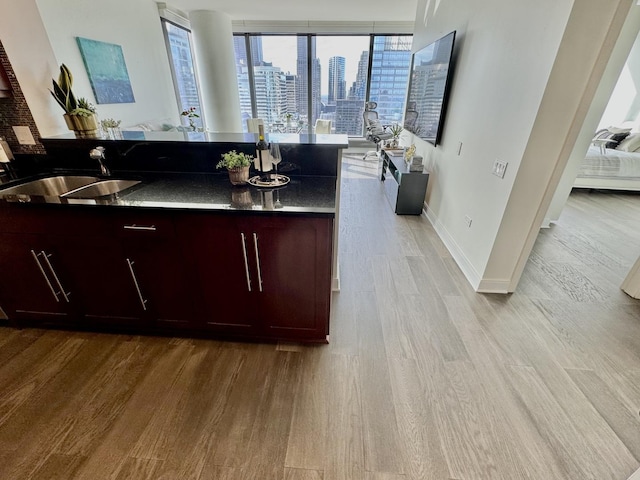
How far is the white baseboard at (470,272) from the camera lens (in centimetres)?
225

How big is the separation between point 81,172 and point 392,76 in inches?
274

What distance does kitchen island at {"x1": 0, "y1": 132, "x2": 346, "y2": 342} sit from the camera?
141 cm

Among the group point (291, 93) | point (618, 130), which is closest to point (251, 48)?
point (291, 93)

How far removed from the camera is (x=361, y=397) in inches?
57.9

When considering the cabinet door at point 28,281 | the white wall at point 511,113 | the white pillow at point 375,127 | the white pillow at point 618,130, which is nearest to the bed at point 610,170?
the white pillow at point 618,130

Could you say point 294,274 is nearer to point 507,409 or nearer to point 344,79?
point 507,409

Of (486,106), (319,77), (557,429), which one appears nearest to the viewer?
(557,429)

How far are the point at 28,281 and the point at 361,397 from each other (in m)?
2.05

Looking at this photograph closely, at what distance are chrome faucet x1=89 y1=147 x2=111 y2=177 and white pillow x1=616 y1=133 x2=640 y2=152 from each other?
7.10m

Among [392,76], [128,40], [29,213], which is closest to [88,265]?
[29,213]

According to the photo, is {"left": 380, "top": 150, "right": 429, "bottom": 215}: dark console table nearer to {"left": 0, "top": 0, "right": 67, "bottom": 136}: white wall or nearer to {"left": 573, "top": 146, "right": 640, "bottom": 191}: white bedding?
{"left": 573, "top": 146, "right": 640, "bottom": 191}: white bedding

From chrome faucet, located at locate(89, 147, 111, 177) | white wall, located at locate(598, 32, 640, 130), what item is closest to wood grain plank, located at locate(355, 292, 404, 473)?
chrome faucet, located at locate(89, 147, 111, 177)

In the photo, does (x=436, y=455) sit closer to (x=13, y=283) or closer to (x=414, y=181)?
(x=13, y=283)

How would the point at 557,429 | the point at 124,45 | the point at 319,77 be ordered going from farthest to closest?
1. the point at 319,77
2. the point at 124,45
3. the point at 557,429
